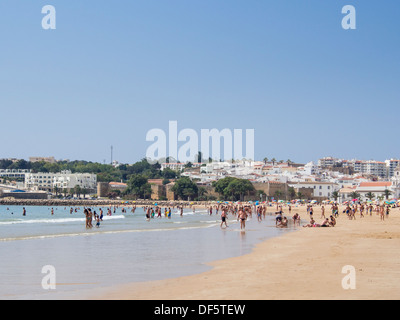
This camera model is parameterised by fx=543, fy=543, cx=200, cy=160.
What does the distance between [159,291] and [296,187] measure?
4637 inches

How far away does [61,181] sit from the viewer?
15912cm

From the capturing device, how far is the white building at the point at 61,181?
6132 inches

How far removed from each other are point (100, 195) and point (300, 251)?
12682 centimetres

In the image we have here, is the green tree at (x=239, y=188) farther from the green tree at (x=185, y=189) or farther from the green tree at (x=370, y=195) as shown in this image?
the green tree at (x=370, y=195)

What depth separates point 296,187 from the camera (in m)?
124

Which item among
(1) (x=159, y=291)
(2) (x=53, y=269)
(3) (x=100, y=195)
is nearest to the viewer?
(1) (x=159, y=291)

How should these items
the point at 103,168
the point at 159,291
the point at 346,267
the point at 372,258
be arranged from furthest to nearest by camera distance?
the point at 103,168 < the point at 372,258 < the point at 346,267 < the point at 159,291
